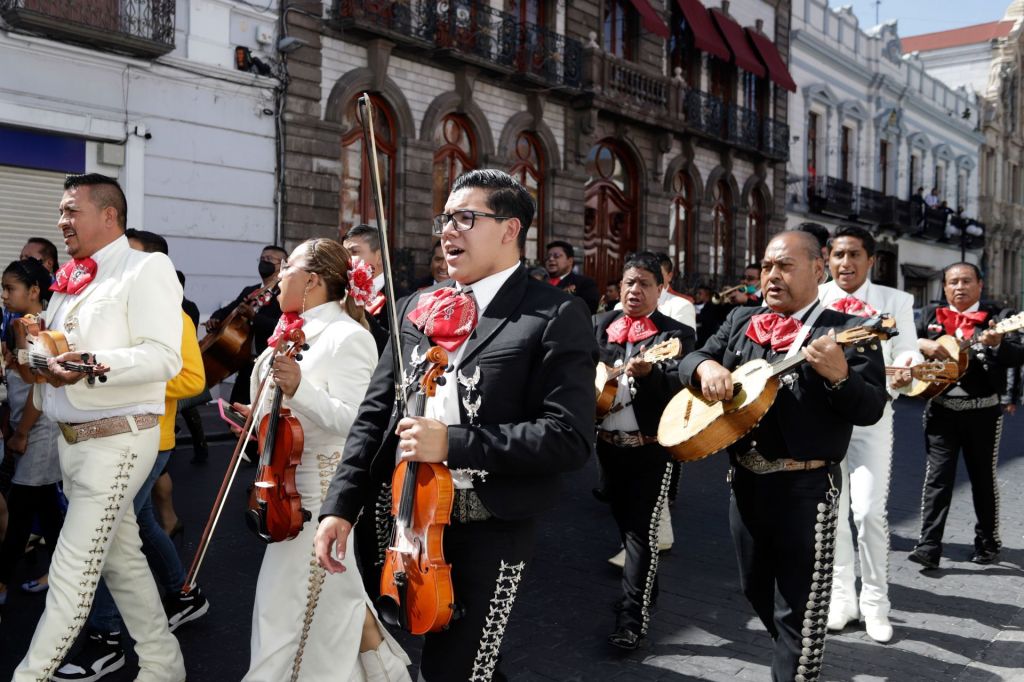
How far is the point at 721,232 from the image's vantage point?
81.8 ft

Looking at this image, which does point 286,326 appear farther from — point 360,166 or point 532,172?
point 532,172

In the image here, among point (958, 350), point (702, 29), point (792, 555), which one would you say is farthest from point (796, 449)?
point (702, 29)

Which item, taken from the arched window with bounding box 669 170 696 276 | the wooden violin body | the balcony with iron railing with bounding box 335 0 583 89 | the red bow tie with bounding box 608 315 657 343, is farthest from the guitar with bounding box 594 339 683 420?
the arched window with bounding box 669 170 696 276

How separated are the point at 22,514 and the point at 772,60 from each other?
23452mm

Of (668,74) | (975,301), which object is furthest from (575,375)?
(668,74)

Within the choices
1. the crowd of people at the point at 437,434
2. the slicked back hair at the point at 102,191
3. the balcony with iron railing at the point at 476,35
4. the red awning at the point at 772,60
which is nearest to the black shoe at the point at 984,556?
the crowd of people at the point at 437,434

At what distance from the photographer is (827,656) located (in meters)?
4.73

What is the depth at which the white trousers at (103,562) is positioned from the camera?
144 inches

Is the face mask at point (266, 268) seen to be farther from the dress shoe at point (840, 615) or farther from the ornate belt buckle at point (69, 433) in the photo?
the dress shoe at point (840, 615)

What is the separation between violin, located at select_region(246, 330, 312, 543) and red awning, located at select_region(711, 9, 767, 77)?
21.6 m

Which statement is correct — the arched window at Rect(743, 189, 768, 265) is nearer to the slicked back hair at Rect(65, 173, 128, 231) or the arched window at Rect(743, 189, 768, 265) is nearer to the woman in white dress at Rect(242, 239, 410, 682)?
the woman in white dress at Rect(242, 239, 410, 682)

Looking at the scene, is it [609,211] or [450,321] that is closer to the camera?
[450,321]

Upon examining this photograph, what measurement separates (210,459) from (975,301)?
7.10m

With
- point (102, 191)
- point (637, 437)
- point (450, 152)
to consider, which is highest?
point (450, 152)
